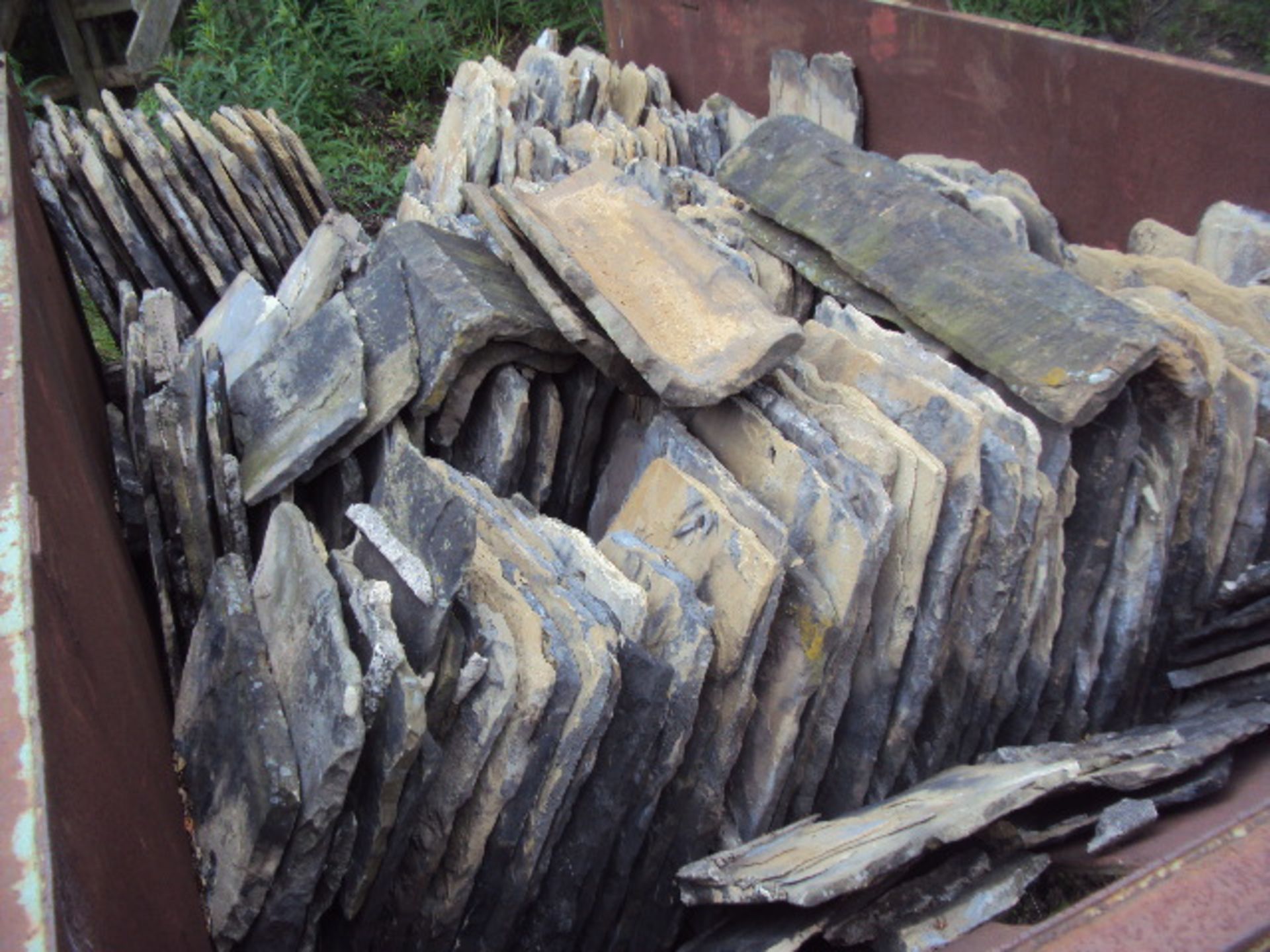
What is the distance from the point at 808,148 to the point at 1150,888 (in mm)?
3098

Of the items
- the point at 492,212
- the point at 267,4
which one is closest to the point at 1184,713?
the point at 492,212

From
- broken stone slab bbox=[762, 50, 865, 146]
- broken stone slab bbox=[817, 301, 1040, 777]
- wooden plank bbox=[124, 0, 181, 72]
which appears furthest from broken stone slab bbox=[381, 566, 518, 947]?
wooden plank bbox=[124, 0, 181, 72]

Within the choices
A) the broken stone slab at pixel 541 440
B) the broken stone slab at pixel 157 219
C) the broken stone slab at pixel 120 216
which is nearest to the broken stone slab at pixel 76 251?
the broken stone slab at pixel 120 216

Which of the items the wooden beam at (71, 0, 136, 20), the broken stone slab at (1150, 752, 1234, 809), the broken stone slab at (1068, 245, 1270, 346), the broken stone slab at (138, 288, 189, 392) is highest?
the wooden beam at (71, 0, 136, 20)

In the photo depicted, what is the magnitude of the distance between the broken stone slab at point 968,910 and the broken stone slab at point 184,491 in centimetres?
200

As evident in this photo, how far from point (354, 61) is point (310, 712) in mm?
6860

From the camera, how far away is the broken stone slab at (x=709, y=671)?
2.40 meters

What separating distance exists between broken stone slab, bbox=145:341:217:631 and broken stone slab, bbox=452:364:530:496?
0.72 metres

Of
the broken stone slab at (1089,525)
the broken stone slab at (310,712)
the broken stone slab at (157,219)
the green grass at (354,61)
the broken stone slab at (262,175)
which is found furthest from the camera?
the green grass at (354,61)

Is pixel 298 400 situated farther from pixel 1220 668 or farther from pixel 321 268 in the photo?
pixel 1220 668

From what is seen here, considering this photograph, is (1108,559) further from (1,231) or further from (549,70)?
(549,70)

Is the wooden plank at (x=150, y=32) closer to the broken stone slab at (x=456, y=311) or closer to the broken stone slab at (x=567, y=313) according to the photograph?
the broken stone slab at (x=456, y=311)

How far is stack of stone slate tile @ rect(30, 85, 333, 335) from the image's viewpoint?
438 centimetres

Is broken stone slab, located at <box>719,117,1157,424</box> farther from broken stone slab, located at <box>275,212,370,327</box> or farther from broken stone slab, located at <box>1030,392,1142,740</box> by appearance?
broken stone slab, located at <box>275,212,370,327</box>
